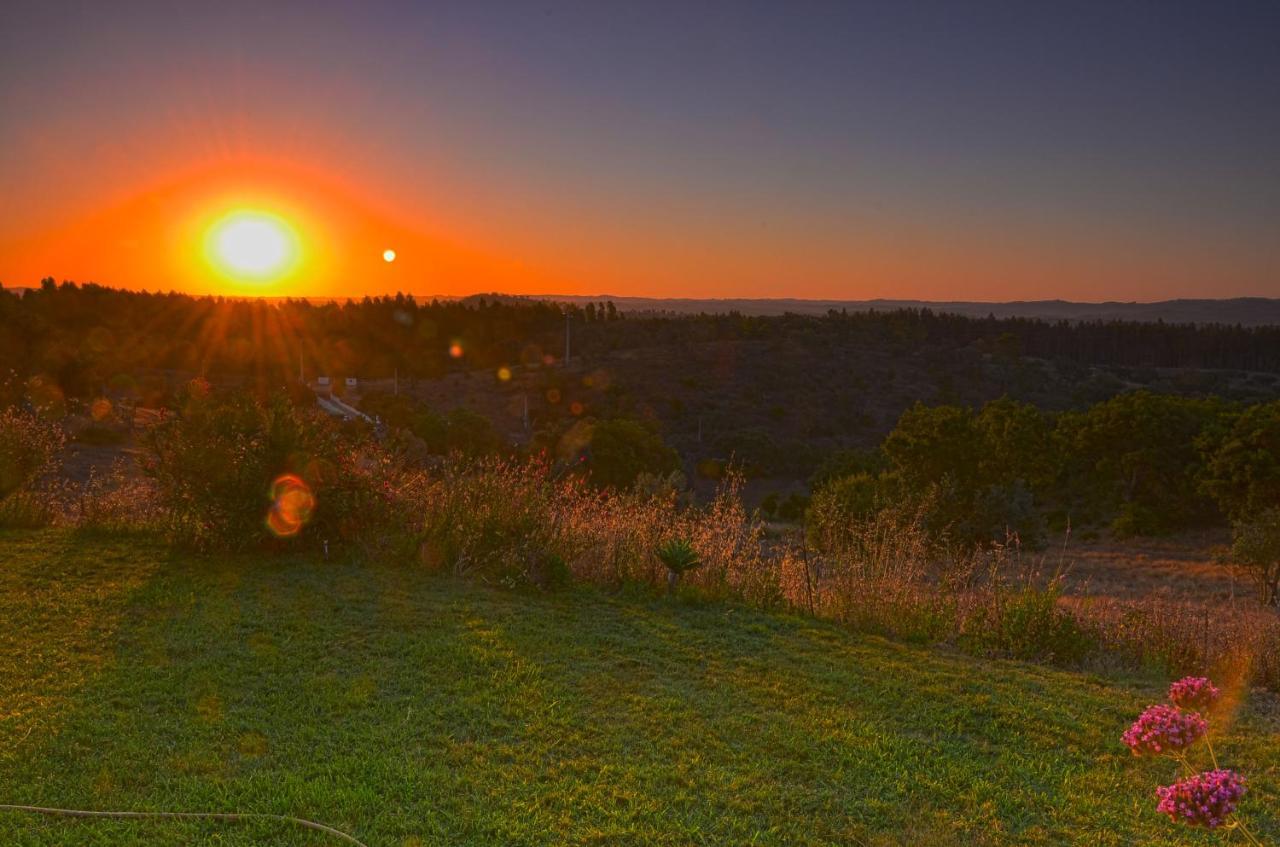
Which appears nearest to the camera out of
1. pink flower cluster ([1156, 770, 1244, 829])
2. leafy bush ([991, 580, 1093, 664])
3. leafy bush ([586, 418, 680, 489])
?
pink flower cluster ([1156, 770, 1244, 829])

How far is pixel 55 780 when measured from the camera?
3701mm

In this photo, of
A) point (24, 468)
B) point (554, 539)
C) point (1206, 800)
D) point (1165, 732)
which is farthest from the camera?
point (24, 468)

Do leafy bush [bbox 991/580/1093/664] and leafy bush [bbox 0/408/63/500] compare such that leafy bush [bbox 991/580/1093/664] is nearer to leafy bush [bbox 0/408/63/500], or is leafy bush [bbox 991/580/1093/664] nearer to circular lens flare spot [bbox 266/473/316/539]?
circular lens flare spot [bbox 266/473/316/539]

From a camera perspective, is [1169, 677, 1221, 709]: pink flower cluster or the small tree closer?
[1169, 677, 1221, 709]: pink flower cluster

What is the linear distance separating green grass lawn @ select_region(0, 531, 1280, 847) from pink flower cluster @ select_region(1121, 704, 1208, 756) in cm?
101

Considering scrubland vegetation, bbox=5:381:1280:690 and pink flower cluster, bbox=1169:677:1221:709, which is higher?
pink flower cluster, bbox=1169:677:1221:709

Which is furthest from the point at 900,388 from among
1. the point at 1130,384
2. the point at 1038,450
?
the point at 1038,450

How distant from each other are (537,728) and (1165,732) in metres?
2.82

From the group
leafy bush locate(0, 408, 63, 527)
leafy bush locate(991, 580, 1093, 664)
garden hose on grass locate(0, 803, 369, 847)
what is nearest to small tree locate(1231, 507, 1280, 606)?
leafy bush locate(991, 580, 1093, 664)

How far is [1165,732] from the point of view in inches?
105

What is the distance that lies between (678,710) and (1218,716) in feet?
10.4

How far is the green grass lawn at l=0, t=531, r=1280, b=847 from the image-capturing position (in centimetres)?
353

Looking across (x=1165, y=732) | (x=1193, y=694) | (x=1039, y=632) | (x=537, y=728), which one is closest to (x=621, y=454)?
(x=1039, y=632)

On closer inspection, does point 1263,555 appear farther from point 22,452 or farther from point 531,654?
point 22,452
